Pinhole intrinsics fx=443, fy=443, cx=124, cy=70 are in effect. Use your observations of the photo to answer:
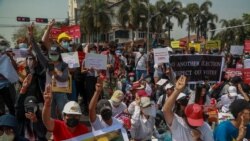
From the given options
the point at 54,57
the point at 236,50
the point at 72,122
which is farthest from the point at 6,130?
the point at 236,50

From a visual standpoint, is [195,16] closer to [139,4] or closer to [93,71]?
[139,4]

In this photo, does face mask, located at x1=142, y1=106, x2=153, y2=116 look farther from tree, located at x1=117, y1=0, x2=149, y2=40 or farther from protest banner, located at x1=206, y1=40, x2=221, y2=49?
tree, located at x1=117, y1=0, x2=149, y2=40

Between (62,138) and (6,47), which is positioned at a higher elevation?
(6,47)

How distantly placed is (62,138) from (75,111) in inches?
11.8

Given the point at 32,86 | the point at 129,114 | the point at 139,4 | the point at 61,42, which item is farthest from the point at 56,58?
the point at 139,4

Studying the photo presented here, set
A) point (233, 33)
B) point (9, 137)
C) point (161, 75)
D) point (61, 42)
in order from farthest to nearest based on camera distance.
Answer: point (233, 33) < point (161, 75) < point (61, 42) < point (9, 137)

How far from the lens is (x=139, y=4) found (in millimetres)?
54125

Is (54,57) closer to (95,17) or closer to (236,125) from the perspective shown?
(236,125)

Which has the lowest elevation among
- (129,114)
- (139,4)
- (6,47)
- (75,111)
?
(129,114)

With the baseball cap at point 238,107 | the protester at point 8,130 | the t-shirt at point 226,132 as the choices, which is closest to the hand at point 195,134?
the t-shirt at point 226,132

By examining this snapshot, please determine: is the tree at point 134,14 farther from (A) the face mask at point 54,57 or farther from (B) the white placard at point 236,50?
(A) the face mask at point 54,57

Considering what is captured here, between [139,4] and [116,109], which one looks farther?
[139,4]

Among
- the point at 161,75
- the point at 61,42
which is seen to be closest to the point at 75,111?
the point at 61,42

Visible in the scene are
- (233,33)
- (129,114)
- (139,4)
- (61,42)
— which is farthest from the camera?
(233,33)
